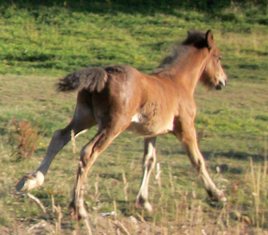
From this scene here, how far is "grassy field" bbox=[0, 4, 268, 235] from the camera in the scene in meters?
7.84

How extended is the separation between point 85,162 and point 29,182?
21.7 inches

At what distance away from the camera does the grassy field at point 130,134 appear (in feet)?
25.7

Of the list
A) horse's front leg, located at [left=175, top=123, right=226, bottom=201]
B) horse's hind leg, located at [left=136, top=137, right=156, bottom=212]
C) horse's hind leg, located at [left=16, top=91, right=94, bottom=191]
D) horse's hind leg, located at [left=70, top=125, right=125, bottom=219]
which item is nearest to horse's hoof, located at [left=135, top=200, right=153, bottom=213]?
horse's hind leg, located at [left=136, top=137, right=156, bottom=212]

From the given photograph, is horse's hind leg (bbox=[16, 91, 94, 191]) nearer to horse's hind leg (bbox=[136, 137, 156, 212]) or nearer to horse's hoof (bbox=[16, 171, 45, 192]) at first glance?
horse's hoof (bbox=[16, 171, 45, 192])

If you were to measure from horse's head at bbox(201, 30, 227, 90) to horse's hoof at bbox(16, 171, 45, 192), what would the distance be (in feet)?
9.09

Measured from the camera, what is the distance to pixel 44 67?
23000mm

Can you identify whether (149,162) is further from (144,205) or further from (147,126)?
(144,205)

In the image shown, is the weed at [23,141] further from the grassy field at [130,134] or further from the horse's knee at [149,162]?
the horse's knee at [149,162]

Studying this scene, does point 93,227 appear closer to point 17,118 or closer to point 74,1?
point 17,118

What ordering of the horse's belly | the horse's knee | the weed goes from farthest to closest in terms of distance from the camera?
the weed < the horse's knee < the horse's belly

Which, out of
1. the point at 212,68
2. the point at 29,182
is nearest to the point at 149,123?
the point at 29,182

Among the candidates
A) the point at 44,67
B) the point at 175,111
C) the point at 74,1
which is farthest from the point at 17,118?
the point at 74,1

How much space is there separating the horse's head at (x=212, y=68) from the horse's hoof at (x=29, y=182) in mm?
2771

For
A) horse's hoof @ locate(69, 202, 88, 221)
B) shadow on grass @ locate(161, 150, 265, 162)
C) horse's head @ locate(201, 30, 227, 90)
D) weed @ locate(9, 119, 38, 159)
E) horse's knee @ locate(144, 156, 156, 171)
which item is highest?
horse's head @ locate(201, 30, 227, 90)
